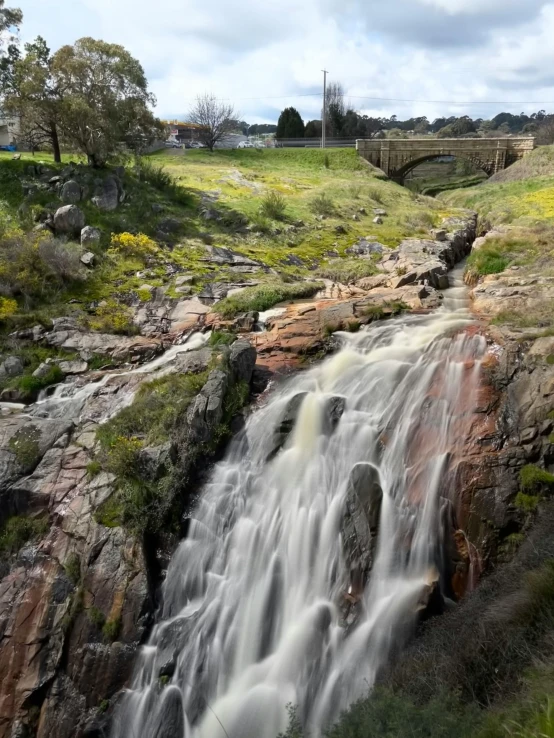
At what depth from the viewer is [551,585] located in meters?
7.14

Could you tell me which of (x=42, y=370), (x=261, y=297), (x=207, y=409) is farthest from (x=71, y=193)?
(x=207, y=409)

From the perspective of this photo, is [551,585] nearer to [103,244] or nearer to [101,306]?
[101,306]

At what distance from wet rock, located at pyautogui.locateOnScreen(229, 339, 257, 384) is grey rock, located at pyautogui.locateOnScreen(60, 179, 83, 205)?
16493 millimetres

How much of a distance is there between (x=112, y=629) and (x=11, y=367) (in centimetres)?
966

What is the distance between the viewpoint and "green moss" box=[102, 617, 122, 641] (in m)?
10.1

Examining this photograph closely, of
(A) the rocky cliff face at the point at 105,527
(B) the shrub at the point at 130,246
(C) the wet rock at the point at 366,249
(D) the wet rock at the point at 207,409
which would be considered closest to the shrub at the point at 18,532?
(A) the rocky cliff face at the point at 105,527

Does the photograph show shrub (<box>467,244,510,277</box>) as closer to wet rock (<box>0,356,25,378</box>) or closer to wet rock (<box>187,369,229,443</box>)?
wet rock (<box>187,369,229,443</box>)

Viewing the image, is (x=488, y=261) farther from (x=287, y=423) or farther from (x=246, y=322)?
(x=287, y=423)

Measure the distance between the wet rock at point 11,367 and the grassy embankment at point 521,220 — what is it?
1462 centimetres

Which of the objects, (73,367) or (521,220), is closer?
(73,367)

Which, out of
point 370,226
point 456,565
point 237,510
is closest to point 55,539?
point 237,510

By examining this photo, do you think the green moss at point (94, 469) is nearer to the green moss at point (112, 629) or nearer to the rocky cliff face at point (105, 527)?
the rocky cliff face at point (105, 527)

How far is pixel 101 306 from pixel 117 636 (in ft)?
42.9

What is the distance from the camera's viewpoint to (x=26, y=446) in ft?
42.5
